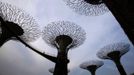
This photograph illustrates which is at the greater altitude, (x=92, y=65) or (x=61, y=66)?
(x=92, y=65)

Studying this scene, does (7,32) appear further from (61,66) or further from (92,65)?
(92,65)

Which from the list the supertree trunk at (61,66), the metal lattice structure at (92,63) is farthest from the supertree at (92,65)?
the supertree trunk at (61,66)

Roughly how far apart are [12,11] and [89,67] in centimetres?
1496

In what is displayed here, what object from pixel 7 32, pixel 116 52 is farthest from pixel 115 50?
pixel 7 32

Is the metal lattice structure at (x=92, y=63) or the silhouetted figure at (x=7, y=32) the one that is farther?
the metal lattice structure at (x=92, y=63)

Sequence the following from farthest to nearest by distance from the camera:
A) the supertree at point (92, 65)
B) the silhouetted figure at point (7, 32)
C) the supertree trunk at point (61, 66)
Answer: the supertree at point (92, 65), the silhouetted figure at point (7, 32), the supertree trunk at point (61, 66)

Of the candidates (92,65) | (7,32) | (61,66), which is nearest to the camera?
(61,66)

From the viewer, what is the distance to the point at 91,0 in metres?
13.1

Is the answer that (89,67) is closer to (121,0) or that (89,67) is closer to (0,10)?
(0,10)

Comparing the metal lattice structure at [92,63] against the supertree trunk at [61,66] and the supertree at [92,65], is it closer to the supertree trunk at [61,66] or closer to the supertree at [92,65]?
the supertree at [92,65]

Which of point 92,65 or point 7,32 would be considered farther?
point 92,65

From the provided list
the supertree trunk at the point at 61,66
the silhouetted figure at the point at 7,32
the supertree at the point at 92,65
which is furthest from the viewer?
the supertree at the point at 92,65

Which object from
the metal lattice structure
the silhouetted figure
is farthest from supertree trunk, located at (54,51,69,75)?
the metal lattice structure

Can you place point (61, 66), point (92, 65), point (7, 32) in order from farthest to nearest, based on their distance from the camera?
point (92, 65)
point (7, 32)
point (61, 66)
